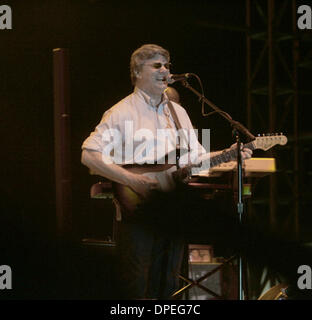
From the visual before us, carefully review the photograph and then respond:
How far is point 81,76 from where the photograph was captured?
13.7 ft

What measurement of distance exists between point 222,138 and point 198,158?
1648 mm

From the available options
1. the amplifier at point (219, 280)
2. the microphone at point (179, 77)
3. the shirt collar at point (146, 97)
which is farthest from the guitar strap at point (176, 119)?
the amplifier at point (219, 280)

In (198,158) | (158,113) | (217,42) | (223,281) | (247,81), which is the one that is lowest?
(223,281)

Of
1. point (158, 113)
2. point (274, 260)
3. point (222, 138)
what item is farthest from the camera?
point (222, 138)

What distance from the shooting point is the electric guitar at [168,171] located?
285 cm

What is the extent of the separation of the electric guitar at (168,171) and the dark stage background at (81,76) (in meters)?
1.11

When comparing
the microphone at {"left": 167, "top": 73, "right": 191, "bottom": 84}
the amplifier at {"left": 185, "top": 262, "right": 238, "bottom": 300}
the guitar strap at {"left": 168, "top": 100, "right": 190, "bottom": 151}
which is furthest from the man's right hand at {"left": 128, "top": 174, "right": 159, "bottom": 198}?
the amplifier at {"left": 185, "top": 262, "right": 238, "bottom": 300}

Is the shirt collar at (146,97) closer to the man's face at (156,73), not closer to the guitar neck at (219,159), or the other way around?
the man's face at (156,73)

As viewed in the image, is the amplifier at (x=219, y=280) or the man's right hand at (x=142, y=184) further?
the amplifier at (x=219, y=280)

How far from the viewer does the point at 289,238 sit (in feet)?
A: 16.2

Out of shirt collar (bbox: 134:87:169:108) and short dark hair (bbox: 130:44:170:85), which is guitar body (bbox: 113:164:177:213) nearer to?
shirt collar (bbox: 134:87:169:108)

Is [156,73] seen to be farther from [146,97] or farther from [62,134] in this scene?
[62,134]
